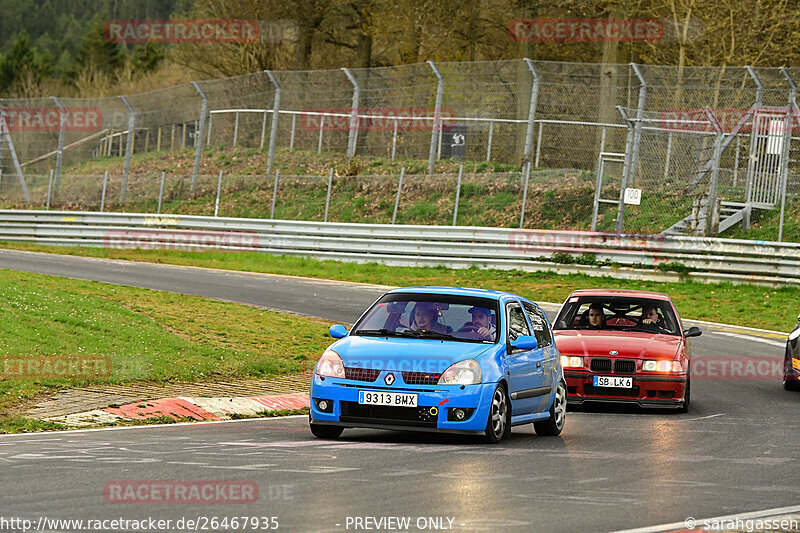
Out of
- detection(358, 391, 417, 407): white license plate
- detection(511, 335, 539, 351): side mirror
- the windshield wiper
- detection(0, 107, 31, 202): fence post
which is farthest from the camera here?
detection(0, 107, 31, 202): fence post

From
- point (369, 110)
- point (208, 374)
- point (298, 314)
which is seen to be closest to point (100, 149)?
point (369, 110)

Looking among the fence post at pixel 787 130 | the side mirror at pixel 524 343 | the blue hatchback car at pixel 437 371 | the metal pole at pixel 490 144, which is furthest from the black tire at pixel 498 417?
the metal pole at pixel 490 144

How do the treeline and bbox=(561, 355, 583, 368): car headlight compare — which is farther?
the treeline

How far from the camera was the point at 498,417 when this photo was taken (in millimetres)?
10719

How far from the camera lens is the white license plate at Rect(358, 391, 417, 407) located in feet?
33.6

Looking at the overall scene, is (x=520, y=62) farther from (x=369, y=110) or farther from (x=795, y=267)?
(x=795, y=267)

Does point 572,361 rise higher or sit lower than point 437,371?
lower

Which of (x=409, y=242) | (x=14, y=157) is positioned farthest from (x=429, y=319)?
(x=14, y=157)

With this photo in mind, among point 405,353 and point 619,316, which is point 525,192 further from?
point 405,353

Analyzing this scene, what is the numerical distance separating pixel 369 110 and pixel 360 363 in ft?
86.4

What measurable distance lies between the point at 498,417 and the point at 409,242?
65.1 ft

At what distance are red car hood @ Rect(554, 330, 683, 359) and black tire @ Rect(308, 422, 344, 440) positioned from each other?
13.0ft

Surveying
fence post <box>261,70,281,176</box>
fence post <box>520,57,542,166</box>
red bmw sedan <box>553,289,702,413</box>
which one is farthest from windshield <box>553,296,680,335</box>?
fence post <box>261,70,281,176</box>

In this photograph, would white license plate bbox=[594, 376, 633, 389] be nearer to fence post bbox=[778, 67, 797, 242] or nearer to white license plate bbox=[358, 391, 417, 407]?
white license plate bbox=[358, 391, 417, 407]
